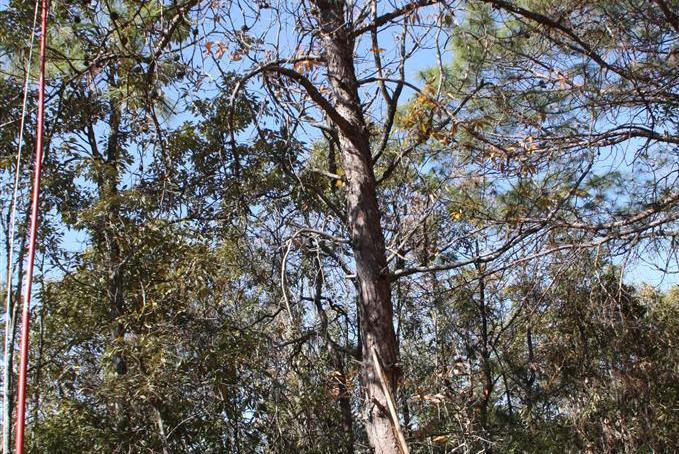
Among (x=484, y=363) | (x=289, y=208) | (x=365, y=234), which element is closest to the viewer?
(x=365, y=234)

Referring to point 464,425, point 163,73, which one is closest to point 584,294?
point 464,425

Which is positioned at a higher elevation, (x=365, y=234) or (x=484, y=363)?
(x=484, y=363)

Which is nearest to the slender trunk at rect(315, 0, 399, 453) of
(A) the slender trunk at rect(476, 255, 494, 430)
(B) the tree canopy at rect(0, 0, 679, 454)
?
(B) the tree canopy at rect(0, 0, 679, 454)

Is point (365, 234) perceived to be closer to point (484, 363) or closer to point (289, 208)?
point (289, 208)

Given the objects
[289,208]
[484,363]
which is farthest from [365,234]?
[484,363]

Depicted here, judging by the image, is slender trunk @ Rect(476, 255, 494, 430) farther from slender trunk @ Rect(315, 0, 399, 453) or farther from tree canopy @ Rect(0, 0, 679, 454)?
slender trunk @ Rect(315, 0, 399, 453)

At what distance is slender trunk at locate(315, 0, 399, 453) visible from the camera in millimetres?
2809

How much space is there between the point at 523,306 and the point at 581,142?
55.2 inches

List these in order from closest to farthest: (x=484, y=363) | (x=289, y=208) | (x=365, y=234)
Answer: (x=365, y=234), (x=289, y=208), (x=484, y=363)

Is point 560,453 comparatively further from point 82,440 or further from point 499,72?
point 82,440

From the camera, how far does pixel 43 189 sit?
16.9 ft

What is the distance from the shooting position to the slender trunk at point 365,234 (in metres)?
2.81

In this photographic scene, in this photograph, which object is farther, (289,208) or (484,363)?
(484,363)

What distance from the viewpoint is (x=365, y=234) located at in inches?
124
